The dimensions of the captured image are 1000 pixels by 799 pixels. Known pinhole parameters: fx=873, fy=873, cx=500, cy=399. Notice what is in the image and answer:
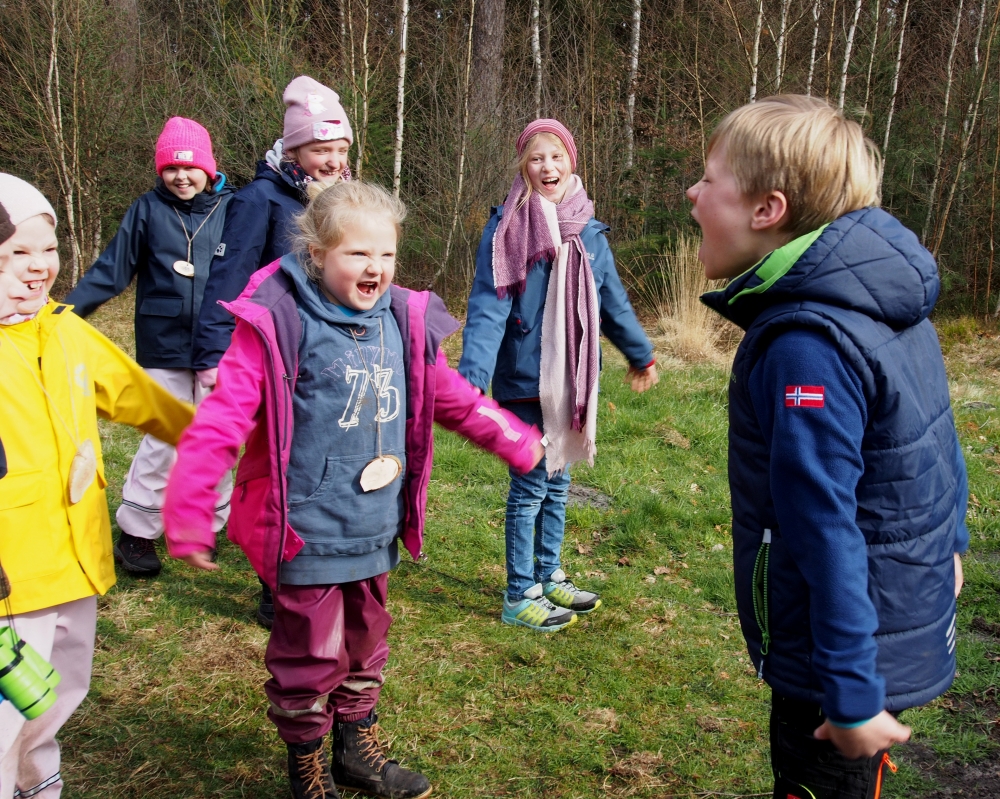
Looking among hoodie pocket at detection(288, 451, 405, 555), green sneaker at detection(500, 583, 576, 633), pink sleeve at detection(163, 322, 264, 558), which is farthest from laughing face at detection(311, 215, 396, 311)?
green sneaker at detection(500, 583, 576, 633)

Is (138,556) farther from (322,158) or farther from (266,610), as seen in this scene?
(322,158)

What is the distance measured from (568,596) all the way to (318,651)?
1.72 metres

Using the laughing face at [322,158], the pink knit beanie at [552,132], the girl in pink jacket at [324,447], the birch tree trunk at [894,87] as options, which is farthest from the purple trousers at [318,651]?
the birch tree trunk at [894,87]

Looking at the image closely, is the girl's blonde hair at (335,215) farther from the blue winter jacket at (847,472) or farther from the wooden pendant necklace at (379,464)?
the blue winter jacket at (847,472)

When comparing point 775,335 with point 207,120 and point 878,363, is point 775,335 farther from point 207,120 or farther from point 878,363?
point 207,120

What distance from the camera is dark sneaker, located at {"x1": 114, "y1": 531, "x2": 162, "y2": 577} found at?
13.8 feet

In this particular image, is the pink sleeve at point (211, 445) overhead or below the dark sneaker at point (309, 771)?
overhead

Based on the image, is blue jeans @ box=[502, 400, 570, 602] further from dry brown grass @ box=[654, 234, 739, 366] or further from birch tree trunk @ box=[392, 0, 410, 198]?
birch tree trunk @ box=[392, 0, 410, 198]

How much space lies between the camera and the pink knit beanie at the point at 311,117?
11.8 feet

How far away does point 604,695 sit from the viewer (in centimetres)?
334

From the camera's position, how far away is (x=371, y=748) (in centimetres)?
274

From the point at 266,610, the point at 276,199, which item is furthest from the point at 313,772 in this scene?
the point at 276,199

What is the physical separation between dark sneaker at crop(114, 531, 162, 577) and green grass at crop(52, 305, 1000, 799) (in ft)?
0.22

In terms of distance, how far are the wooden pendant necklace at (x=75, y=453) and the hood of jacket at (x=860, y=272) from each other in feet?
5.73
